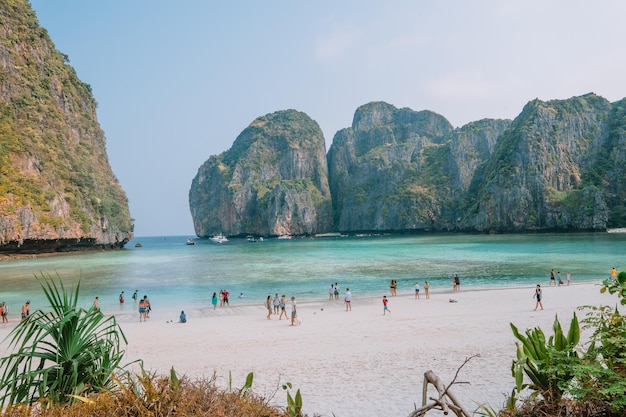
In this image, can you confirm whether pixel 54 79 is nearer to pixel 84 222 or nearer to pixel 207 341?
pixel 84 222

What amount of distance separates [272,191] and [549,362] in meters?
170

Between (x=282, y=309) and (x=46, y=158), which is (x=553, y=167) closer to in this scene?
(x=282, y=309)

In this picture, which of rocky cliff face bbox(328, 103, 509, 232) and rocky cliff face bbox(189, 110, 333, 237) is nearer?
rocky cliff face bbox(328, 103, 509, 232)

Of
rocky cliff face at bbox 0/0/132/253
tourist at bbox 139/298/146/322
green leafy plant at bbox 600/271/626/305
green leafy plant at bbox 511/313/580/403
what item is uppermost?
rocky cliff face at bbox 0/0/132/253

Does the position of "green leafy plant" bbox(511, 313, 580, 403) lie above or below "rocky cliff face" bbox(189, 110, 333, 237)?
below

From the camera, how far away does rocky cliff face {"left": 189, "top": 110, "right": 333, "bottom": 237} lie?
550ft

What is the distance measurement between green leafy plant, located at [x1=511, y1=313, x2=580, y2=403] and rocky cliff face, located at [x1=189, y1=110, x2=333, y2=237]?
160478 mm

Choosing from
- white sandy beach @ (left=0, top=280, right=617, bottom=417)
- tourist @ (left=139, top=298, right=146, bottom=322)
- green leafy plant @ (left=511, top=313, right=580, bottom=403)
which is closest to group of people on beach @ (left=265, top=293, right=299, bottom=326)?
white sandy beach @ (left=0, top=280, right=617, bottom=417)

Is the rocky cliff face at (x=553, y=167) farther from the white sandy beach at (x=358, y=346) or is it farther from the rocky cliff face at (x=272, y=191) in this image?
the white sandy beach at (x=358, y=346)

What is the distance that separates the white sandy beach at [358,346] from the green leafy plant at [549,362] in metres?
1.75

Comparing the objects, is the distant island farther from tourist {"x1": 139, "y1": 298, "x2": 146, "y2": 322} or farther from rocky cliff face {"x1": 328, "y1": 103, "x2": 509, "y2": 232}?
tourist {"x1": 139, "y1": 298, "x2": 146, "y2": 322}

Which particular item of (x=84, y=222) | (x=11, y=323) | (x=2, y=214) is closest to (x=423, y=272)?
(x=11, y=323)

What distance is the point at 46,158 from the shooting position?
6994 centimetres

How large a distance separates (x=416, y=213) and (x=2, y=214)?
13209 cm
